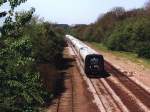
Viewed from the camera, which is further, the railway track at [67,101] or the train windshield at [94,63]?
the train windshield at [94,63]

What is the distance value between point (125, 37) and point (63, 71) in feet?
133

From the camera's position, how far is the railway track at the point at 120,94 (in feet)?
98.6

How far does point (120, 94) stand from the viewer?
3581 cm

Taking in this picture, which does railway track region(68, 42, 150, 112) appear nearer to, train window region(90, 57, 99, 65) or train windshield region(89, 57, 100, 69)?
train windshield region(89, 57, 100, 69)

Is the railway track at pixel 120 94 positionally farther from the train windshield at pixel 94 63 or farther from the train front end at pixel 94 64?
the train windshield at pixel 94 63

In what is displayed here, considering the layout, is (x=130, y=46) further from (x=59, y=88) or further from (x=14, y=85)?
(x=14, y=85)

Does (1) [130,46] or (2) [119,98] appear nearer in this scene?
(2) [119,98]

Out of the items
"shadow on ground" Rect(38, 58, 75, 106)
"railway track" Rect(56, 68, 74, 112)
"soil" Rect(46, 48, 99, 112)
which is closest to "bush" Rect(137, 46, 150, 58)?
"shadow on ground" Rect(38, 58, 75, 106)

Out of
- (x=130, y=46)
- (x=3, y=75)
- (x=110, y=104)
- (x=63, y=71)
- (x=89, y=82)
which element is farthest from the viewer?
(x=130, y=46)

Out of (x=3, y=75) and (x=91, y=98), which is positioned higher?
(x=3, y=75)

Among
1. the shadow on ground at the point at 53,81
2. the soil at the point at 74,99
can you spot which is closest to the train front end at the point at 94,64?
the soil at the point at 74,99

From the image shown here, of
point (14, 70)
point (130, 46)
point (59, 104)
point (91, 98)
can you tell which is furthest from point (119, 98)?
point (130, 46)

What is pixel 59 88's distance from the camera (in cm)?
3931

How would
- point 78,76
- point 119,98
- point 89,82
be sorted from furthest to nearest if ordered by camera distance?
point 78,76, point 89,82, point 119,98
